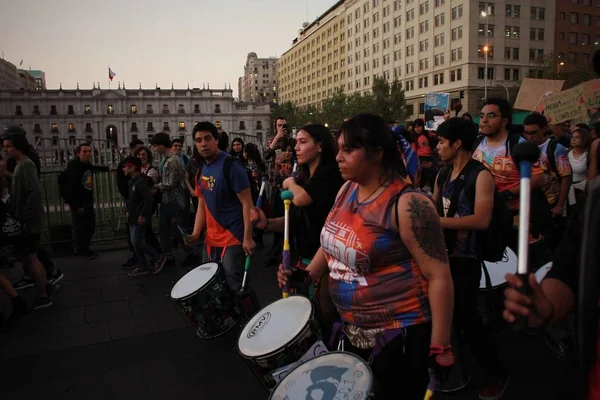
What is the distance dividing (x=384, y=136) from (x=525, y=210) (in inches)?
43.2

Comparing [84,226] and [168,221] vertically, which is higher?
[168,221]

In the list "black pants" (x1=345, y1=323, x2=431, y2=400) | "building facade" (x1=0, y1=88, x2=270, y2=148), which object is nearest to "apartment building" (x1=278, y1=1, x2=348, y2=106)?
"building facade" (x1=0, y1=88, x2=270, y2=148)

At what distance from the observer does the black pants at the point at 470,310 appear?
3260 mm

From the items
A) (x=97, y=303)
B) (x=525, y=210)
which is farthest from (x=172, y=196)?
(x=525, y=210)

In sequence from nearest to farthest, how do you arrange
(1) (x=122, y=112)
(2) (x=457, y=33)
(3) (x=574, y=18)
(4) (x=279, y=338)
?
(4) (x=279, y=338) < (2) (x=457, y=33) < (3) (x=574, y=18) < (1) (x=122, y=112)

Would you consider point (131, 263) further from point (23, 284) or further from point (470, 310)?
point (470, 310)

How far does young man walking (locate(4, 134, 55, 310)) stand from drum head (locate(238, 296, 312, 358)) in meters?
4.08

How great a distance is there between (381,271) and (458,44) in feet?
216

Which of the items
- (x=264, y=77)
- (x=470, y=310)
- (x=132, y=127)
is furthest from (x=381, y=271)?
(x=264, y=77)

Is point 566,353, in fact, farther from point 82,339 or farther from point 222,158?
point 82,339

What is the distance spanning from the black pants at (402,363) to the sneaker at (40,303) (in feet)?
16.6

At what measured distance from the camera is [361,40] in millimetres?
86188

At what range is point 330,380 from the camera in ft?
6.52

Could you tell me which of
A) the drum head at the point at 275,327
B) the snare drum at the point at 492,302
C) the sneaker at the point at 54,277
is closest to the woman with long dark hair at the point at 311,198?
the drum head at the point at 275,327
